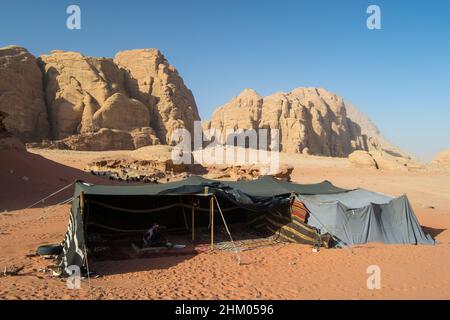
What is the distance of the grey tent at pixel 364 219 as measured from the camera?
40.6 feet

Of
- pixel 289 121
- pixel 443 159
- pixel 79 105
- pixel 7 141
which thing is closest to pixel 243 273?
pixel 7 141

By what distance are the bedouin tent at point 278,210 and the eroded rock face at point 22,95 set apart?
152 ft

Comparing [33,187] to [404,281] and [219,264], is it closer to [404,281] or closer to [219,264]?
[219,264]

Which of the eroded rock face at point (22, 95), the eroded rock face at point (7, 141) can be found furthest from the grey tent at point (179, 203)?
the eroded rock face at point (22, 95)

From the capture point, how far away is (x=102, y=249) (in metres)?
10.8

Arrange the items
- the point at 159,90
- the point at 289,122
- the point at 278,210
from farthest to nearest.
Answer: the point at 289,122, the point at 159,90, the point at 278,210

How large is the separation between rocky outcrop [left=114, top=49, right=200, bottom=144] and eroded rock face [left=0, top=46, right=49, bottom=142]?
16.8m

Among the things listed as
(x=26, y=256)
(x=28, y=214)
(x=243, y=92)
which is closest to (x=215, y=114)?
(x=243, y=92)

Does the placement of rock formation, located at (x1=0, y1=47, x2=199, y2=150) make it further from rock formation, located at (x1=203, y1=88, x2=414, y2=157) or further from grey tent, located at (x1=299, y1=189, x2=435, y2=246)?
grey tent, located at (x1=299, y1=189, x2=435, y2=246)

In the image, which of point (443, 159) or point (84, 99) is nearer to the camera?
point (443, 159)

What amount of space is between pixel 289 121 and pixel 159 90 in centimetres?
3647

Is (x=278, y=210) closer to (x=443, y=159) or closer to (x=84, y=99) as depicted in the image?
(x=84, y=99)

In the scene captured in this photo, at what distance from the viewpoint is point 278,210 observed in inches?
540
